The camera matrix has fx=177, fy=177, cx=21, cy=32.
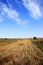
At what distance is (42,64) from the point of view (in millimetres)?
15227

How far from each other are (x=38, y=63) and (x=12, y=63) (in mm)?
2578

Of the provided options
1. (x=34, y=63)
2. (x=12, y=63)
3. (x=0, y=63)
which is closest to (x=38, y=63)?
(x=34, y=63)

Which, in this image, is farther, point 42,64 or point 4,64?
point 42,64

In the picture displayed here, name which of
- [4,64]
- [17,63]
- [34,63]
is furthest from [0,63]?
[34,63]

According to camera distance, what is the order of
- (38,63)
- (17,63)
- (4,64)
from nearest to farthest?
(4,64)
(17,63)
(38,63)

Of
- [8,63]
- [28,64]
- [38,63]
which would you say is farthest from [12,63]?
[38,63]

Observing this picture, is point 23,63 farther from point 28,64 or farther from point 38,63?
point 38,63

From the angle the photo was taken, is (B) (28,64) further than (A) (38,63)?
No

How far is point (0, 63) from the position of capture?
45.8 ft

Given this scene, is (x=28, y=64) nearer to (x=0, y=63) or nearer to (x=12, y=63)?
(x=12, y=63)

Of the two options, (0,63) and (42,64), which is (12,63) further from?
(42,64)

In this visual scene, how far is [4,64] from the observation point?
1371 cm

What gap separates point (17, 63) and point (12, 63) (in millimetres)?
508

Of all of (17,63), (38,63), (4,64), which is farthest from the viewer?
(38,63)
